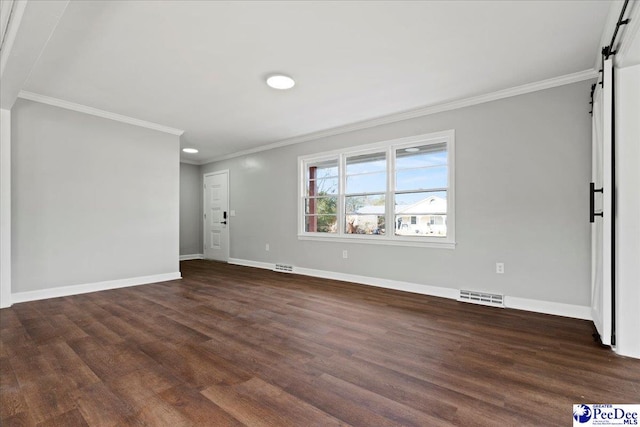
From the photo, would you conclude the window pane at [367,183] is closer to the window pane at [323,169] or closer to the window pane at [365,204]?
the window pane at [365,204]

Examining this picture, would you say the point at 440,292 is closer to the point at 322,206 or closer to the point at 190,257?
the point at 322,206

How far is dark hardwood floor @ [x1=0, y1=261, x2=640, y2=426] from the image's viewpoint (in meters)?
1.64

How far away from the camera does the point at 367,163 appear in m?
4.95

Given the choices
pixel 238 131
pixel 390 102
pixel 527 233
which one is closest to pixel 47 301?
pixel 238 131

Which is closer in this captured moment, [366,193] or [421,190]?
[421,190]

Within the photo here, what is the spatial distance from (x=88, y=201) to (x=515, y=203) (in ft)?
18.1

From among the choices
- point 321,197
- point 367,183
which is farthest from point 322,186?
point 367,183

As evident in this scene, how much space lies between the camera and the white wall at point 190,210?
771 cm

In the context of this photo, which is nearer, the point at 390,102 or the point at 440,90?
the point at 440,90

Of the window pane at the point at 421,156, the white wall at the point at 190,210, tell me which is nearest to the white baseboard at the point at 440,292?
the window pane at the point at 421,156

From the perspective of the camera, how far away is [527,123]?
3.49 m

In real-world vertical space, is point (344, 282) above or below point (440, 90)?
below

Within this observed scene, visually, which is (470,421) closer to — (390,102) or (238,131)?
(390,102)

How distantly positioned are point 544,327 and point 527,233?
3.40 ft
